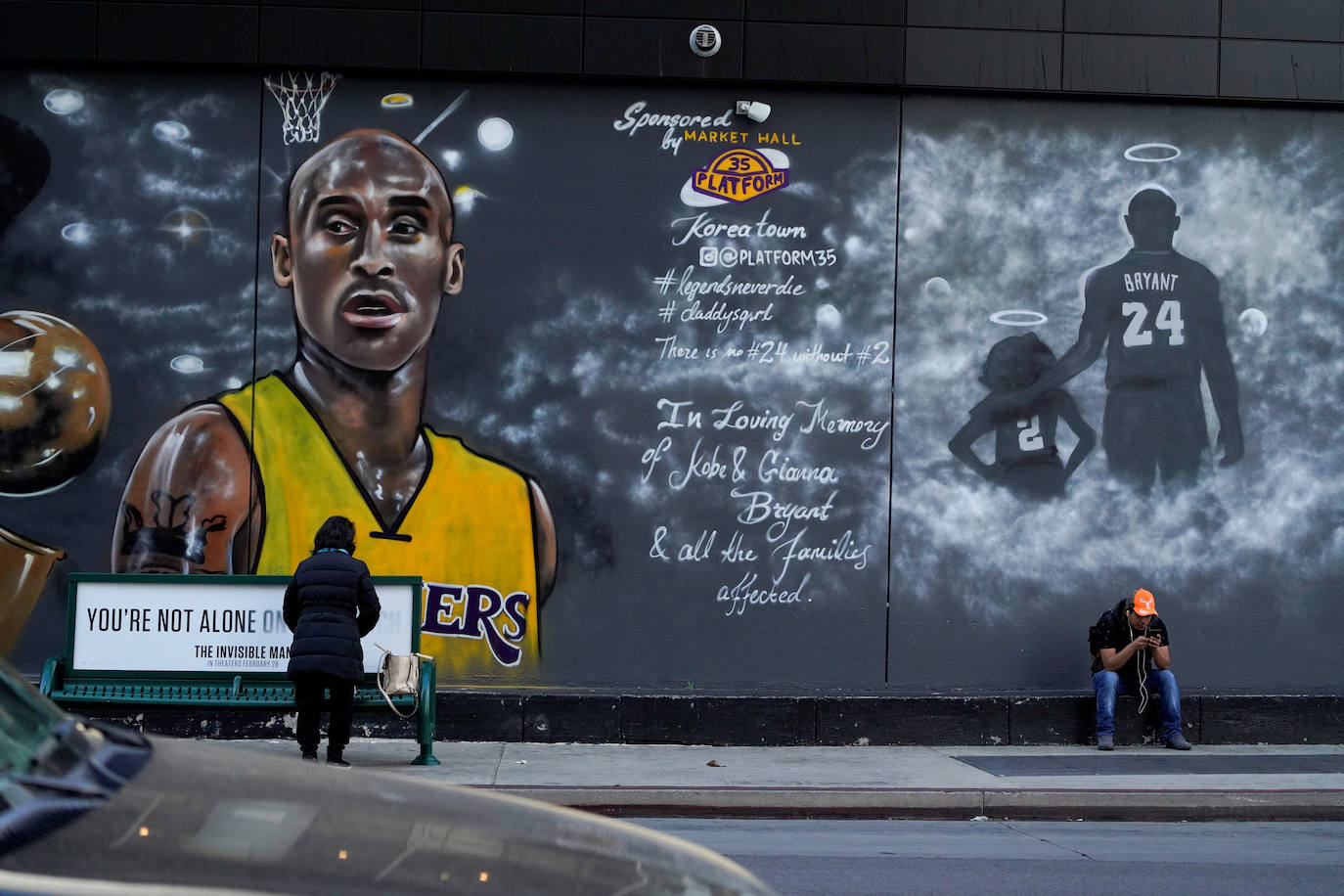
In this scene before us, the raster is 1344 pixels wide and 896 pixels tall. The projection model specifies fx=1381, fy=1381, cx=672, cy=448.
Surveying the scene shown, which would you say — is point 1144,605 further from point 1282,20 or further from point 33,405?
point 33,405

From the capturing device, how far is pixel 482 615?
41.8 feet

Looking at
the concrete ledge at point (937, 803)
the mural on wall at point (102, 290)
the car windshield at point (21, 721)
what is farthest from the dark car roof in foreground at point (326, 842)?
the mural on wall at point (102, 290)

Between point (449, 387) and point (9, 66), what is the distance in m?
4.97

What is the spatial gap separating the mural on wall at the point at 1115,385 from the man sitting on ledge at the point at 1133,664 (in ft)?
2.18

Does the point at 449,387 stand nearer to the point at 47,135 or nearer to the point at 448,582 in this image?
the point at 448,582

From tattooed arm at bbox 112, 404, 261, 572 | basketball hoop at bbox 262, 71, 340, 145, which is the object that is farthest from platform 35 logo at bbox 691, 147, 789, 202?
tattooed arm at bbox 112, 404, 261, 572

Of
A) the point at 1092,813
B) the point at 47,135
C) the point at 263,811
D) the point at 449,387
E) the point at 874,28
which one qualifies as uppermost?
the point at 874,28

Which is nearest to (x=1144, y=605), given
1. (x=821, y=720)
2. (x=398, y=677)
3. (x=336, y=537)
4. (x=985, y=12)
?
(x=821, y=720)

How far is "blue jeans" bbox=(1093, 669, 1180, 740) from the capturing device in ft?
39.6

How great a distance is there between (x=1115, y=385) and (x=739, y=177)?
4.08m

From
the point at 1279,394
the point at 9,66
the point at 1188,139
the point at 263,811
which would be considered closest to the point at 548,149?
the point at 9,66

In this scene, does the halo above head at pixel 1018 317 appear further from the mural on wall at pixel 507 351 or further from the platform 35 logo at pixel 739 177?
the platform 35 logo at pixel 739 177

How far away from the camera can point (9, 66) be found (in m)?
12.6

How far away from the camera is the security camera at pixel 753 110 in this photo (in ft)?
42.1
